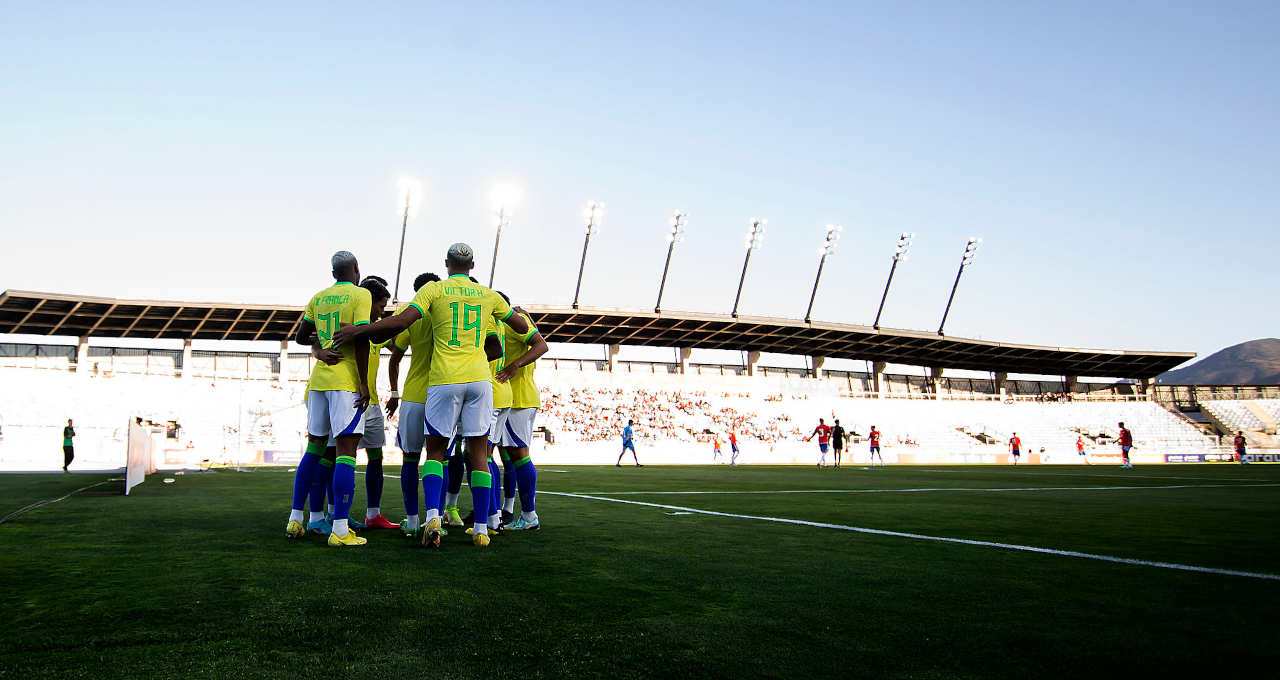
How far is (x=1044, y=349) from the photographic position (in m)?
63.2

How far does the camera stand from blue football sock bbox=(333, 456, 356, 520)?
17.7 feet

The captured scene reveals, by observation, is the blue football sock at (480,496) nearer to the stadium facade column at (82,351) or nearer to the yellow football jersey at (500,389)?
the yellow football jersey at (500,389)

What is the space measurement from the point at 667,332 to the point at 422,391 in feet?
159

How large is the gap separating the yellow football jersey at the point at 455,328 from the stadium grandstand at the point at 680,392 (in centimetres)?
2111

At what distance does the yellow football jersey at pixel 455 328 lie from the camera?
5.48 m

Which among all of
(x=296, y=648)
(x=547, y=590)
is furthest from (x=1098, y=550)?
(x=296, y=648)

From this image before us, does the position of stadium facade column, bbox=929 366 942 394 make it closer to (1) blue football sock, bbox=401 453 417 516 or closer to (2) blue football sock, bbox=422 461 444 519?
(1) blue football sock, bbox=401 453 417 516

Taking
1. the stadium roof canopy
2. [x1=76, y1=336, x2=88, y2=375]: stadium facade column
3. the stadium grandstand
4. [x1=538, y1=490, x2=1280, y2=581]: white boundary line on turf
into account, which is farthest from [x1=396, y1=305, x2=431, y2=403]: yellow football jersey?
[x1=76, y1=336, x2=88, y2=375]: stadium facade column

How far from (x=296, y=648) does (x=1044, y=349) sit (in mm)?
69411

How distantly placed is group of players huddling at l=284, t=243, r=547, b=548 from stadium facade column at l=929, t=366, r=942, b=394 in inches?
2551

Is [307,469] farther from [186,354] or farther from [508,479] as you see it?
[186,354]

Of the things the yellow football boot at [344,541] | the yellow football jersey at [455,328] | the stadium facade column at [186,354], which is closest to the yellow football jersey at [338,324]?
the yellow football jersey at [455,328]

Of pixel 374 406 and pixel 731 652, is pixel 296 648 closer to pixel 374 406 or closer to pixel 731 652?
pixel 731 652

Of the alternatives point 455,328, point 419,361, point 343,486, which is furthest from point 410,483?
point 455,328
